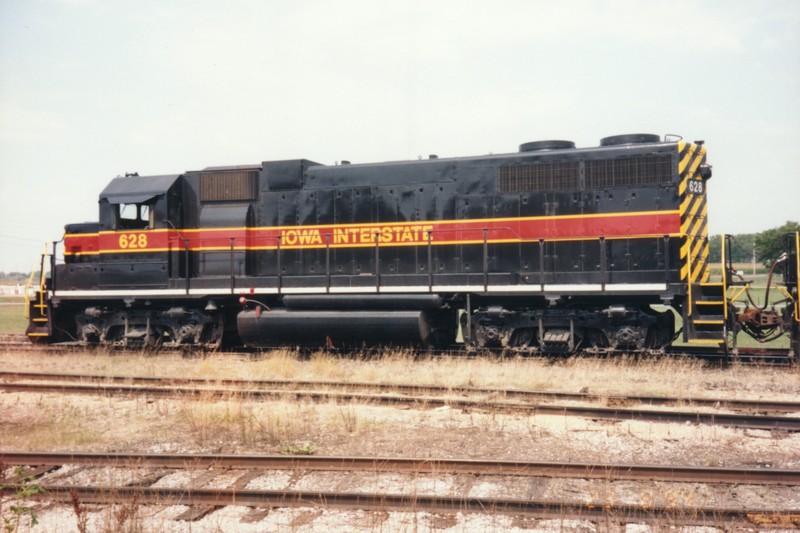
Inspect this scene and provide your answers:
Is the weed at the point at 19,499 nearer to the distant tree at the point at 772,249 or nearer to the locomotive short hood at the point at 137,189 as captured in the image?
the locomotive short hood at the point at 137,189

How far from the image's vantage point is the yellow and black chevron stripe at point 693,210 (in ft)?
36.7

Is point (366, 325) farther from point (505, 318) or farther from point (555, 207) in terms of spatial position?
point (555, 207)

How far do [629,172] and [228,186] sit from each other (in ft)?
28.0

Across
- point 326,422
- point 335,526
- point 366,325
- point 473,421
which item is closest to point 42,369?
point 366,325

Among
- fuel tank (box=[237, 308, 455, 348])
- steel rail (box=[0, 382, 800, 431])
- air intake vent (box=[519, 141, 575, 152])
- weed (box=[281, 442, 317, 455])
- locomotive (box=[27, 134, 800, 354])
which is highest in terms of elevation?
air intake vent (box=[519, 141, 575, 152])

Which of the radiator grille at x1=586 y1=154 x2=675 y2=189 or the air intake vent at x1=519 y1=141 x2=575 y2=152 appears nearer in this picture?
the radiator grille at x1=586 y1=154 x2=675 y2=189

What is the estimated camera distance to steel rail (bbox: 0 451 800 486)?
5488mm

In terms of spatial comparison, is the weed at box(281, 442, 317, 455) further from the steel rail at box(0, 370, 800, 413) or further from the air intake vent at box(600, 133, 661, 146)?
the air intake vent at box(600, 133, 661, 146)

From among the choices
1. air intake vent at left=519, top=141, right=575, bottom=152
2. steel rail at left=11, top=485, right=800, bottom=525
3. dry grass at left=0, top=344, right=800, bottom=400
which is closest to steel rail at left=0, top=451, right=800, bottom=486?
steel rail at left=11, top=485, right=800, bottom=525

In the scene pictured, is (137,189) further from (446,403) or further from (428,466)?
(428,466)

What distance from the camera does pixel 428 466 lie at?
229 inches

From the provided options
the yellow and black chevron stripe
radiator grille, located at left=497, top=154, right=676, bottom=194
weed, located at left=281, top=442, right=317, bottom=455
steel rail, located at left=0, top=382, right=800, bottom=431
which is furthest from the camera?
radiator grille, located at left=497, top=154, right=676, bottom=194

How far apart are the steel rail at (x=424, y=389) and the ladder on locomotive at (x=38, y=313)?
3.42m

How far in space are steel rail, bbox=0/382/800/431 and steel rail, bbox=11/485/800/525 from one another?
9.78 ft
